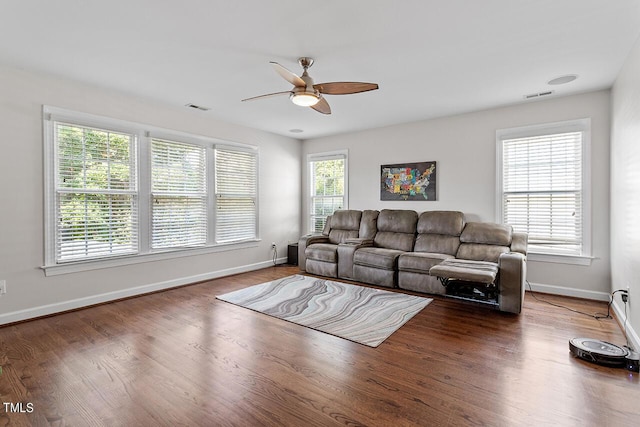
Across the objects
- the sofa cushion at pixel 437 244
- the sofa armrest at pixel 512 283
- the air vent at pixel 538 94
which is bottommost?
the sofa armrest at pixel 512 283

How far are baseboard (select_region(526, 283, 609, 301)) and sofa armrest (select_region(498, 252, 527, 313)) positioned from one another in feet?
3.68

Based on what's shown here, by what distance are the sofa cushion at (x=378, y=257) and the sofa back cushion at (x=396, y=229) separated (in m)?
0.22

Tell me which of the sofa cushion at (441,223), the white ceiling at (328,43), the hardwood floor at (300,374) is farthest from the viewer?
the sofa cushion at (441,223)

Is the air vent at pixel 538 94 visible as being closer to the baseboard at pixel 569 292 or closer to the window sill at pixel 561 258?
the window sill at pixel 561 258

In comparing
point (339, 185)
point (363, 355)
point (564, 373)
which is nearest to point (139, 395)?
point (363, 355)

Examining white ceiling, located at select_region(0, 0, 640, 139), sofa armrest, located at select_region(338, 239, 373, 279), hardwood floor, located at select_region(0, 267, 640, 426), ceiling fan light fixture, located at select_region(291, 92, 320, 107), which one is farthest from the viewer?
sofa armrest, located at select_region(338, 239, 373, 279)

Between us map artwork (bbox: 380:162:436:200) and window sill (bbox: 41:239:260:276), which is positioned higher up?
us map artwork (bbox: 380:162:436:200)

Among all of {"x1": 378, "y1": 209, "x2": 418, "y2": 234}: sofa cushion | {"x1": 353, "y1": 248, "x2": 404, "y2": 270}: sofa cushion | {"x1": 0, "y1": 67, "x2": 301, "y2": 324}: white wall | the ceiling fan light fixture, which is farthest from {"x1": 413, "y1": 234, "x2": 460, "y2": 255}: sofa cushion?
{"x1": 0, "y1": 67, "x2": 301, "y2": 324}: white wall

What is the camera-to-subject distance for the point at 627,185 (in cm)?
289

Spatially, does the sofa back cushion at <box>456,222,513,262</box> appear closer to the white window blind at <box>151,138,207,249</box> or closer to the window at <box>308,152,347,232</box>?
the window at <box>308,152,347,232</box>

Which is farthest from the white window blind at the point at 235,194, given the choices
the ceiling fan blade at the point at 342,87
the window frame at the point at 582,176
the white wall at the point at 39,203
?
the window frame at the point at 582,176

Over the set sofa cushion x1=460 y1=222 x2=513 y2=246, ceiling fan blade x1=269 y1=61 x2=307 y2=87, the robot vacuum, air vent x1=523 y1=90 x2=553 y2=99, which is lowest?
the robot vacuum

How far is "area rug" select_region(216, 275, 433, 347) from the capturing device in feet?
10.0

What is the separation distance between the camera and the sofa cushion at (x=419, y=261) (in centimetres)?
422
